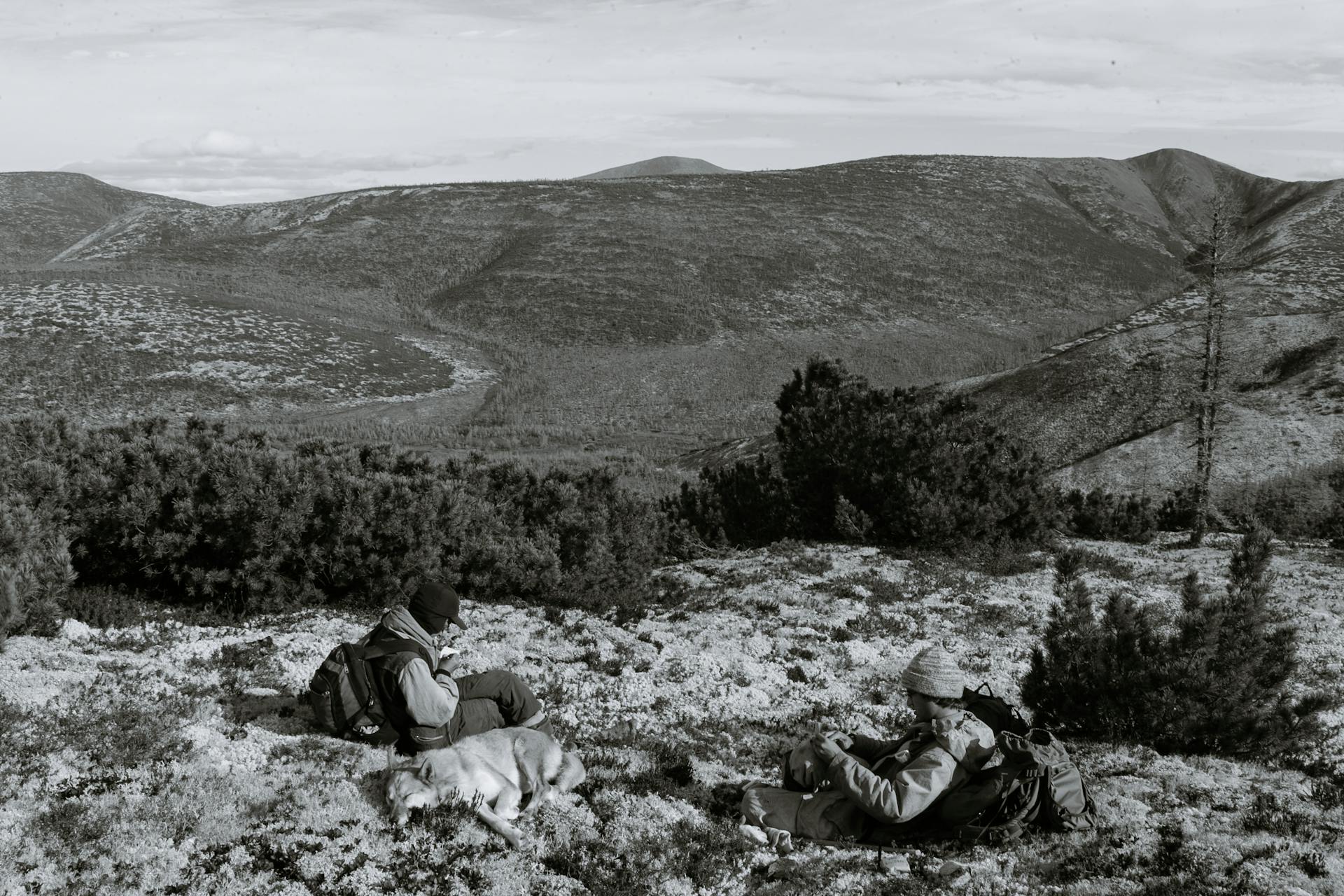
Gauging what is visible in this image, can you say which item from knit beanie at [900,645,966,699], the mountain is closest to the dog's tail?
knit beanie at [900,645,966,699]

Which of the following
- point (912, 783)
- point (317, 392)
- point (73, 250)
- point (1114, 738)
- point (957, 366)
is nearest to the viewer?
point (912, 783)

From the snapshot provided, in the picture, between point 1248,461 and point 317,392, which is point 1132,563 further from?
point 317,392

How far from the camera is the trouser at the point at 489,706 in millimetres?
6723

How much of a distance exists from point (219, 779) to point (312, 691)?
97 centimetres

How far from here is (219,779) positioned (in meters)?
6.19

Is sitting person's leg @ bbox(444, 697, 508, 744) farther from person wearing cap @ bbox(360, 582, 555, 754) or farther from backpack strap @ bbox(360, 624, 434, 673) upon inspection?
backpack strap @ bbox(360, 624, 434, 673)

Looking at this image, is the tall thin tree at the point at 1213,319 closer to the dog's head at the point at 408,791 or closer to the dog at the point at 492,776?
the dog at the point at 492,776

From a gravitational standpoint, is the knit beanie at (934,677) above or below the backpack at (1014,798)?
above

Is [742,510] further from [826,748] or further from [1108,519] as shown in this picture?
[826,748]

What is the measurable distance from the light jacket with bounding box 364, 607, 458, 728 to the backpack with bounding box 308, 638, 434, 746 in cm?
16

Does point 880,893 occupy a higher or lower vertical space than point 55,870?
lower

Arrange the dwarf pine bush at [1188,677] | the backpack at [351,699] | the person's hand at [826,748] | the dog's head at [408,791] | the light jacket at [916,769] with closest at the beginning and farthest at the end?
the dog's head at [408,791] < the light jacket at [916,769] < the person's hand at [826,748] < the backpack at [351,699] < the dwarf pine bush at [1188,677]

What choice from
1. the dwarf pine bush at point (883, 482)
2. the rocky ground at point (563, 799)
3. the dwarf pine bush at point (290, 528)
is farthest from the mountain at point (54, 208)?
the rocky ground at point (563, 799)

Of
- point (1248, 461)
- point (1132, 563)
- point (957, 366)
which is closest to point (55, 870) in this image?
point (1132, 563)
